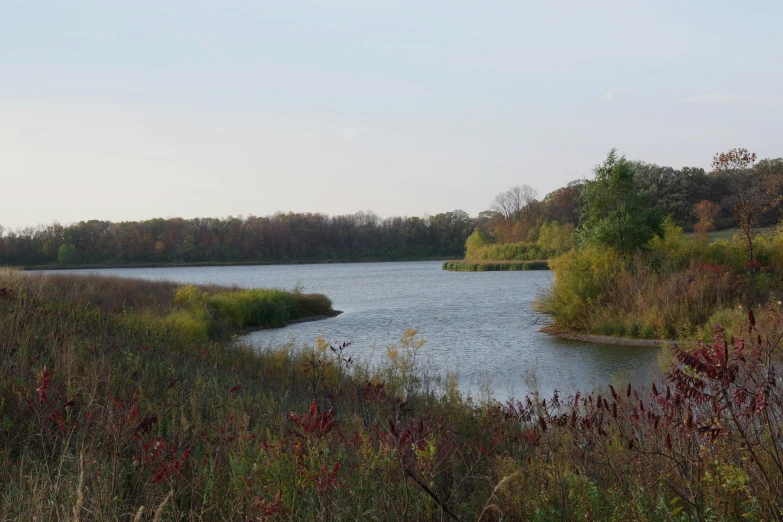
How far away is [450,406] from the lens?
8.01 metres

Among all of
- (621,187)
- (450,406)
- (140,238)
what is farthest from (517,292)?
(140,238)

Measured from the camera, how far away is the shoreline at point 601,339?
1811cm

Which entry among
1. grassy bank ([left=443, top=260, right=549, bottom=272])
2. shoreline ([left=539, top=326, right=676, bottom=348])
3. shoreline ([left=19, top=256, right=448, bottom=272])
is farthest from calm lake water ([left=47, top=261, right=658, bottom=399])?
shoreline ([left=19, top=256, right=448, bottom=272])

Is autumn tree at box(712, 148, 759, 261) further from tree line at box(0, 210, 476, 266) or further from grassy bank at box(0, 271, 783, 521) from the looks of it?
tree line at box(0, 210, 476, 266)

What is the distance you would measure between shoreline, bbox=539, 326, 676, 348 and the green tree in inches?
136

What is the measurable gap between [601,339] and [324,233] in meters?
96.3

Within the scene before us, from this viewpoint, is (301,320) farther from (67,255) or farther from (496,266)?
(67,255)

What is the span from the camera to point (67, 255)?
257ft

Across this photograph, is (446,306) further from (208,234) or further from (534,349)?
(208,234)

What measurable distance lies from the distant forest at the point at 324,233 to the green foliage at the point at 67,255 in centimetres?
14

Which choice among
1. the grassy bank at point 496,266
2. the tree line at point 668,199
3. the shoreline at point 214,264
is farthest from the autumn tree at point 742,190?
the shoreline at point 214,264

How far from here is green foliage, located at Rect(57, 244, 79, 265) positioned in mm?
77188

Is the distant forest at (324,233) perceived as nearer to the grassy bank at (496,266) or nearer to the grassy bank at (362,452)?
the grassy bank at (496,266)

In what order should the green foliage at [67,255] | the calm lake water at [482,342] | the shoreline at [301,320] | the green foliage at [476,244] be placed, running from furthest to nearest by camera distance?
1. the green foliage at [476,244]
2. the green foliage at [67,255]
3. the shoreline at [301,320]
4. the calm lake water at [482,342]
